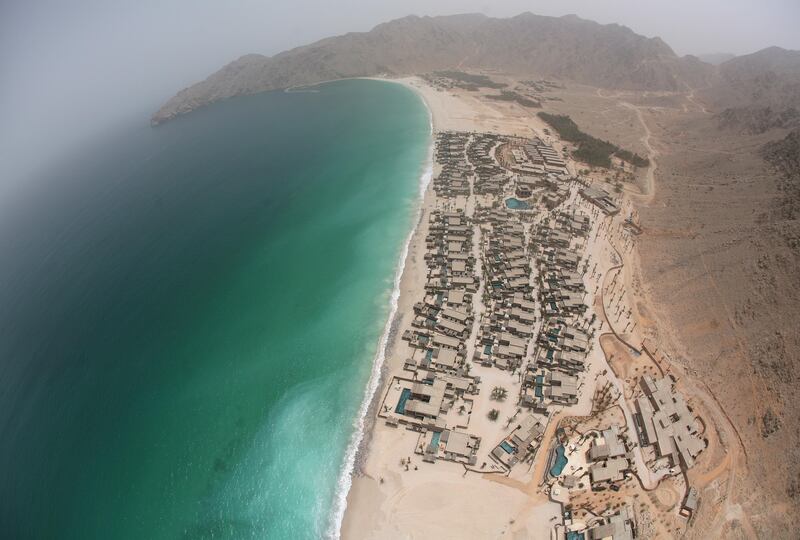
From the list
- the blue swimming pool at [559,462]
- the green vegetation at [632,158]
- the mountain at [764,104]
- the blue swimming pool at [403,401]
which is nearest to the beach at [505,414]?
the blue swimming pool at [559,462]

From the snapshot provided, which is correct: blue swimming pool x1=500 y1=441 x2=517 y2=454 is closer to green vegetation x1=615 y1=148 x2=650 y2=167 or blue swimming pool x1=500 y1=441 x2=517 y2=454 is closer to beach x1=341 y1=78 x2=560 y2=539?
beach x1=341 y1=78 x2=560 y2=539

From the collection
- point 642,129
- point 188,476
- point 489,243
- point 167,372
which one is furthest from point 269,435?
point 642,129

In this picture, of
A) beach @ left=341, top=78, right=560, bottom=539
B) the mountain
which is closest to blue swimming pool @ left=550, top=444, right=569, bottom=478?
beach @ left=341, top=78, right=560, bottom=539

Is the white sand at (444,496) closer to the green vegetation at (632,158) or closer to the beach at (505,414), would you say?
the beach at (505,414)

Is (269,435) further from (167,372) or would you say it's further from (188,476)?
(167,372)

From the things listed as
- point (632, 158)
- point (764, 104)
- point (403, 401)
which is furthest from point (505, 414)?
point (764, 104)
